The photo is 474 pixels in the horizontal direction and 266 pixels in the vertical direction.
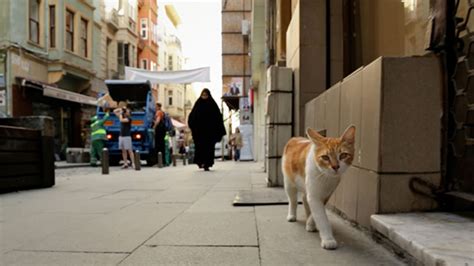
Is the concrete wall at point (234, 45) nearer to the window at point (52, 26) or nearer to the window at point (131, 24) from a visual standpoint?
the window at point (52, 26)

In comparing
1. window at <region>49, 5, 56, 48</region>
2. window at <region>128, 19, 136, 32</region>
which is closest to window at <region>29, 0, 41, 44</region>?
window at <region>49, 5, 56, 48</region>

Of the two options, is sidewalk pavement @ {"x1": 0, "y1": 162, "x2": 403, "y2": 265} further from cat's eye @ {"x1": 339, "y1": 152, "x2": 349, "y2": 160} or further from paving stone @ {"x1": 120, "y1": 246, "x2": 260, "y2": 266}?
cat's eye @ {"x1": 339, "y1": 152, "x2": 349, "y2": 160}

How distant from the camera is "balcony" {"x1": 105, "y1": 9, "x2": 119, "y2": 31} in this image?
30547 millimetres

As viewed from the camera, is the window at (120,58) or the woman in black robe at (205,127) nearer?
the woman in black robe at (205,127)

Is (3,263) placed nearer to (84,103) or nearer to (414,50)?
(414,50)

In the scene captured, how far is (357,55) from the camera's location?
5754 millimetres

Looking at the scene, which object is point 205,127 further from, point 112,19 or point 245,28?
point 112,19

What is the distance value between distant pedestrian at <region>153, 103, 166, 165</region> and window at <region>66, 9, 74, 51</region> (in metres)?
11.2

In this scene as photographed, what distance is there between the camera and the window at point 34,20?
821 inches

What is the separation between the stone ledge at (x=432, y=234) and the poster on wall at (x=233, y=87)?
25.8 meters

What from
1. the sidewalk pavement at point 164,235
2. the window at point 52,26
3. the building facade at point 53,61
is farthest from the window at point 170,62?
the sidewalk pavement at point 164,235

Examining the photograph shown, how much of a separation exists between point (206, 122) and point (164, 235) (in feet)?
25.3

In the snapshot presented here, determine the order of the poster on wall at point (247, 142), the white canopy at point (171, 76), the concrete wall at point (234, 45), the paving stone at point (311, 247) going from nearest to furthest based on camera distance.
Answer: the paving stone at point (311, 247) < the white canopy at point (171, 76) < the poster on wall at point (247, 142) < the concrete wall at point (234, 45)

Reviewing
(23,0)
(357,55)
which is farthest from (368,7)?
(23,0)
